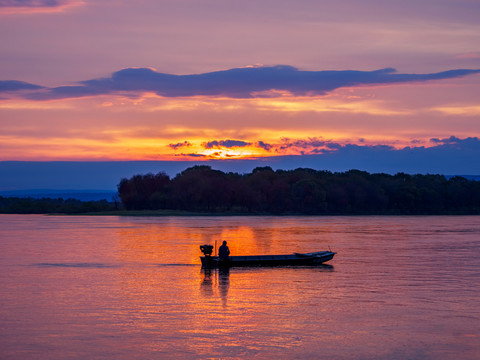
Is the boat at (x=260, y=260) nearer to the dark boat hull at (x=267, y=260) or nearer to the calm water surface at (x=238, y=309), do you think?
the dark boat hull at (x=267, y=260)

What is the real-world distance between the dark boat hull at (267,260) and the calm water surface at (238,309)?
0.98m

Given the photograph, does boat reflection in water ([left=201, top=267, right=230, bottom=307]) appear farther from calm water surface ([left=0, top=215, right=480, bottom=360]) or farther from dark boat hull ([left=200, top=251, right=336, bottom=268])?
dark boat hull ([left=200, top=251, right=336, bottom=268])

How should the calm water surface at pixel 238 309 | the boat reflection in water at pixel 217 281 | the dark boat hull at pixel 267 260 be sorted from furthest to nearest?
the dark boat hull at pixel 267 260 → the boat reflection in water at pixel 217 281 → the calm water surface at pixel 238 309

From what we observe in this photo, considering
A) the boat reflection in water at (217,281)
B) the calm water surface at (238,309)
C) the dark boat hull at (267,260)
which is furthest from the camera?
the dark boat hull at (267,260)

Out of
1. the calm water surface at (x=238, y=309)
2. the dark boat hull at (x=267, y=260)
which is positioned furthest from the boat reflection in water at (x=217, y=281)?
the dark boat hull at (x=267, y=260)

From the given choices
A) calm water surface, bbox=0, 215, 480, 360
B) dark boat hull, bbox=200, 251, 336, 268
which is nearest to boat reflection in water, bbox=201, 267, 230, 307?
calm water surface, bbox=0, 215, 480, 360

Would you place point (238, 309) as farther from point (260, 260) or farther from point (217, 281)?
point (260, 260)

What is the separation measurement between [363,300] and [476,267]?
18656mm

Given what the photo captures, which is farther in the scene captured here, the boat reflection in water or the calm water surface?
the boat reflection in water

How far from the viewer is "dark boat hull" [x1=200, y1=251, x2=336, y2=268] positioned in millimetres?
46816

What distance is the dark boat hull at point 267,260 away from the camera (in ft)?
154

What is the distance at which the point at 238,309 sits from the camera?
98.0 ft

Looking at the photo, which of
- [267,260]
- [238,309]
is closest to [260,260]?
[267,260]

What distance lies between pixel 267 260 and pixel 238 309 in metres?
18.3
